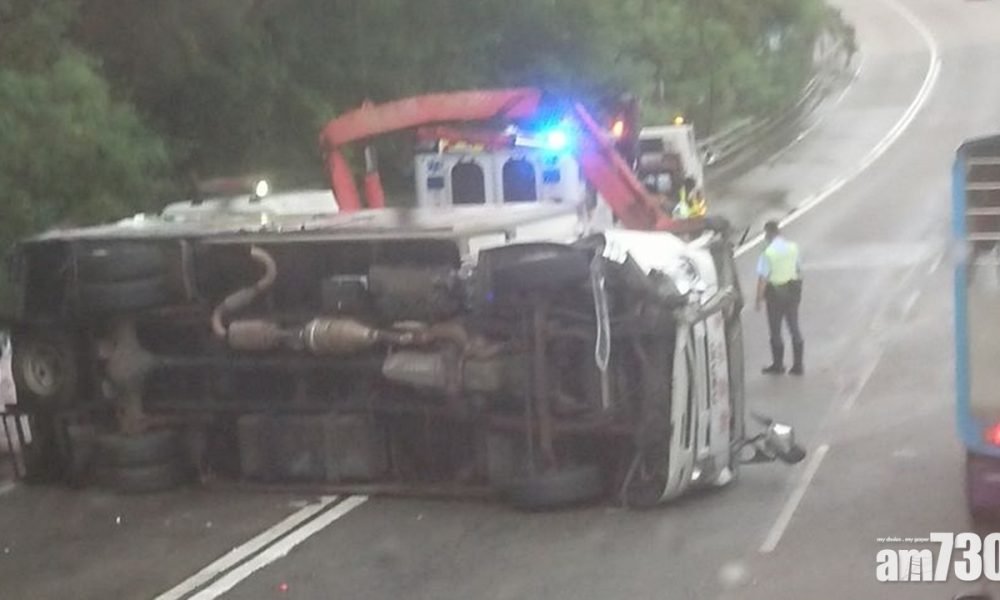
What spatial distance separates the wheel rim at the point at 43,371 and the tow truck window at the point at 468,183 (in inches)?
273

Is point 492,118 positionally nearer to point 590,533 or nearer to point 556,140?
point 556,140

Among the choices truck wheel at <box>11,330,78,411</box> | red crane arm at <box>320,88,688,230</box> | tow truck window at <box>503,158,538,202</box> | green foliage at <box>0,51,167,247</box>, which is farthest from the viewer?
green foliage at <box>0,51,167,247</box>

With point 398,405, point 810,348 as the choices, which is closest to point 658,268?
point 398,405

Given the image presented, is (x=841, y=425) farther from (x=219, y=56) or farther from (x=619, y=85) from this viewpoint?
(x=619, y=85)

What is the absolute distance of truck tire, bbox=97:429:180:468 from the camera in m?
11.7

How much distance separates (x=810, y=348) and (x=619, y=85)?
17.6 m

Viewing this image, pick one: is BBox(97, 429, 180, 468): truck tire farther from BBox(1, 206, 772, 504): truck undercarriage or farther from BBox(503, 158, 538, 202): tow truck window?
BBox(503, 158, 538, 202): tow truck window

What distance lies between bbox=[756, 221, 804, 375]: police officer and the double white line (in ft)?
19.5

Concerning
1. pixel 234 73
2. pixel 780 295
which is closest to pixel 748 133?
pixel 234 73

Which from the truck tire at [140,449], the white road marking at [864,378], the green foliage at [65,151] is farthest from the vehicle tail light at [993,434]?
the green foliage at [65,151]

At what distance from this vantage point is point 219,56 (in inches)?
989

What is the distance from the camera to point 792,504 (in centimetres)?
1078

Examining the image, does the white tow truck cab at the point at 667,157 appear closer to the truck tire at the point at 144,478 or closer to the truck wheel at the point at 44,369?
the truck wheel at the point at 44,369

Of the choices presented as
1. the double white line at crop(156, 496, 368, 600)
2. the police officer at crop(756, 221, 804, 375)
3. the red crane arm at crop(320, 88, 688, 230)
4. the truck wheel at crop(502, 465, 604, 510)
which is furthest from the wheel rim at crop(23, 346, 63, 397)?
the police officer at crop(756, 221, 804, 375)
